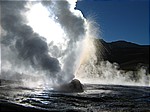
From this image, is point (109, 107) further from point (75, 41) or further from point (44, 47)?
point (75, 41)

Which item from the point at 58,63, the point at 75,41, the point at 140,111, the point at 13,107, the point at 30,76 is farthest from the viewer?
the point at 30,76

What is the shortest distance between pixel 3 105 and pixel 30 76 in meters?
26.0

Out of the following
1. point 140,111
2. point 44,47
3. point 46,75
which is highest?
point 44,47

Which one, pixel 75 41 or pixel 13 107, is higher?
pixel 75 41

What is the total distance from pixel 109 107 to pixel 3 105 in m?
7.29

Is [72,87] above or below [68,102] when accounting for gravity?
above

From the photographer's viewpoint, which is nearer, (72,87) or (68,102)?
(68,102)

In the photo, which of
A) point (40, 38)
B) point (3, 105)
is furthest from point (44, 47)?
point (3, 105)

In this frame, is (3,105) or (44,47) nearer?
(3,105)

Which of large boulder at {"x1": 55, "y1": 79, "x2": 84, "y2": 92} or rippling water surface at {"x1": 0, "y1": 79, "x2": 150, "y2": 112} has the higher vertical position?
large boulder at {"x1": 55, "y1": 79, "x2": 84, "y2": 92}

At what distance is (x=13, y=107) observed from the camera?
50.7 ft

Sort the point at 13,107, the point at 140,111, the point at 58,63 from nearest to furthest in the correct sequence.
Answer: the point at 13,107 < the point at 140,111 < the point at 58,63

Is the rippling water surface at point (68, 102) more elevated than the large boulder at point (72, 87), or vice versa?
the large boulder at point (72, 87)

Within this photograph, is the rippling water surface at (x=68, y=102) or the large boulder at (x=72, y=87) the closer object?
the rippling water surface at (x=68, y=102)
